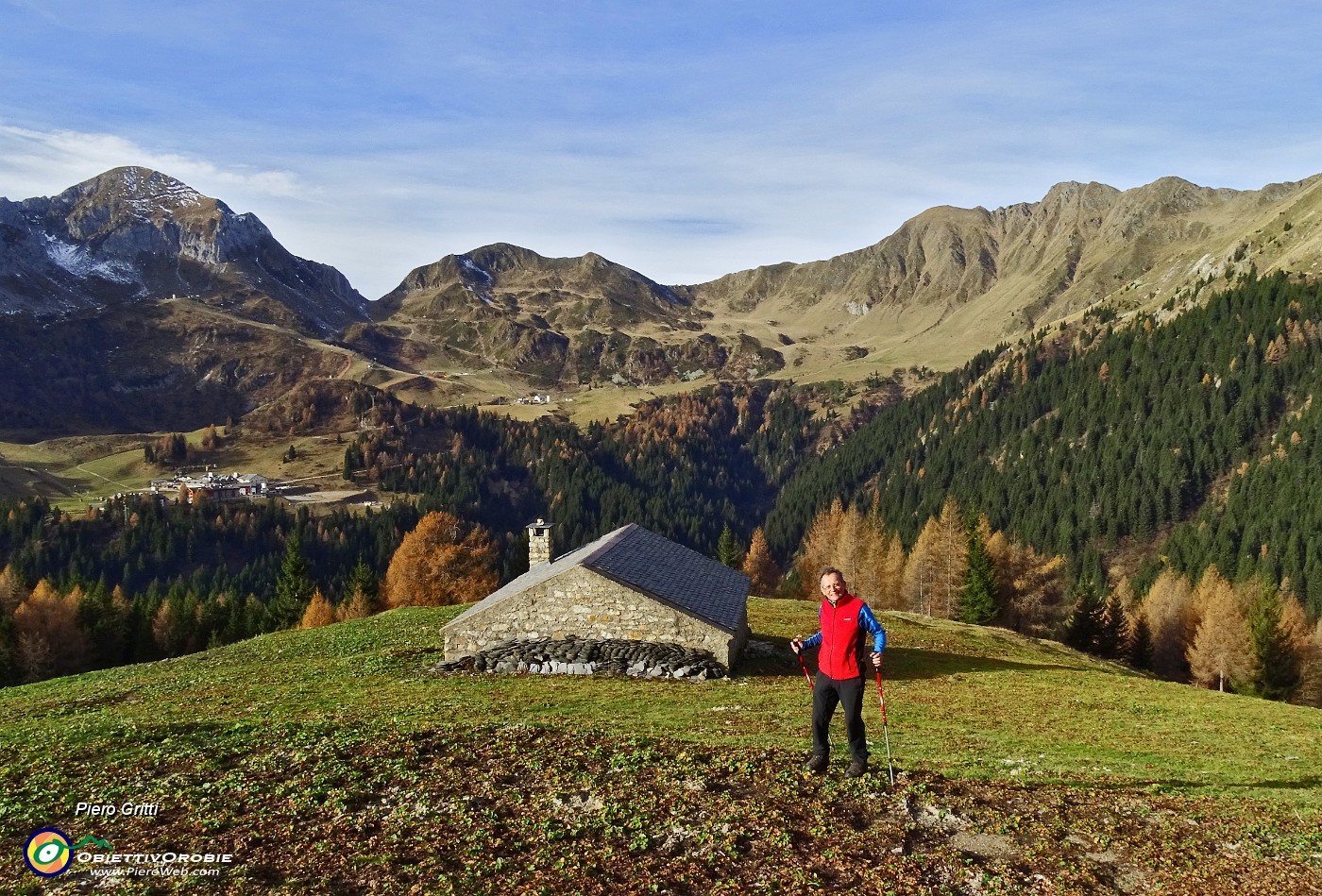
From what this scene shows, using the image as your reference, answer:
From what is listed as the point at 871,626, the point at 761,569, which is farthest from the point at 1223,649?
the point at 871,626

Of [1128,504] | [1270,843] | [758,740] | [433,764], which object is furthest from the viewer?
[1128,504]

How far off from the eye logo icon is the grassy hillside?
231 millimetres

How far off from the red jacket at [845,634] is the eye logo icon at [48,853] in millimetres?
14033

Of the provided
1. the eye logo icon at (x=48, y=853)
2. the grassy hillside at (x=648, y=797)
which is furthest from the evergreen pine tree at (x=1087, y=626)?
the eye logo icon at (x=48, y=853)

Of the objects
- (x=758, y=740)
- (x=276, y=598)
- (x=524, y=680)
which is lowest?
(x=276, y=598)

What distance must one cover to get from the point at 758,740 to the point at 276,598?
90159mm

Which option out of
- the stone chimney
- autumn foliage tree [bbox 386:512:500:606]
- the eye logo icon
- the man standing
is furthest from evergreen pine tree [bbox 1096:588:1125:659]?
the eye logo icon

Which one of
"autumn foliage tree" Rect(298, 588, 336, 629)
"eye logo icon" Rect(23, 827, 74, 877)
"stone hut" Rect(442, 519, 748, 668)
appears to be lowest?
"autumn foliage tree" Rect(298, 588, 336, 629)

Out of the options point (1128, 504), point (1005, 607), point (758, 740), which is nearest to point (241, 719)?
point (758, 740)

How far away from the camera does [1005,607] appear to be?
315 ft

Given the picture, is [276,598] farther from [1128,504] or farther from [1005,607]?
[1128,504]

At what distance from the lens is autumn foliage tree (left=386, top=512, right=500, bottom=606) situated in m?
90.1

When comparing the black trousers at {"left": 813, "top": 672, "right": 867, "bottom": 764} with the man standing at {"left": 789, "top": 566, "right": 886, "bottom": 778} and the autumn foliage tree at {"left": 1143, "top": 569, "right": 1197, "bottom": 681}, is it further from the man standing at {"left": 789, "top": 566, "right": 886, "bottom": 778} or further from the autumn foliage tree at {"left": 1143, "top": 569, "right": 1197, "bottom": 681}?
the autumn foliage tree at {"left": 1143, "top": 569, "right": 1197, "bottom": 681}

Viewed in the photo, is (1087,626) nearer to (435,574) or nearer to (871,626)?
(435,574)
